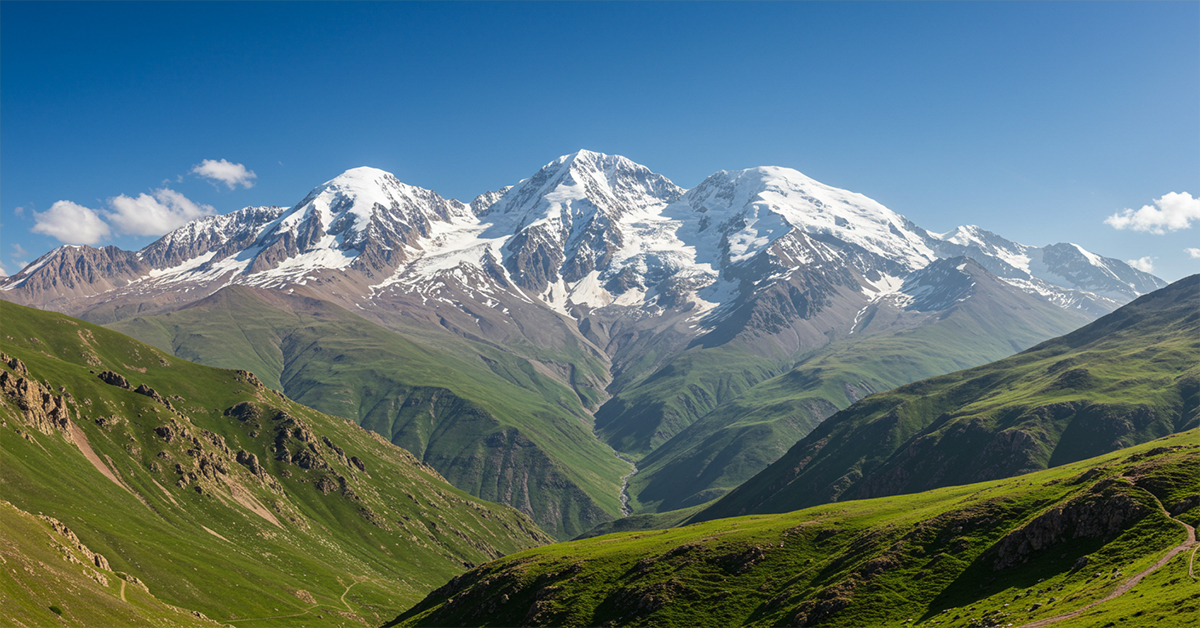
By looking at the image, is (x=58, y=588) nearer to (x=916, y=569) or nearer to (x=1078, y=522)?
(x=916, y=569)

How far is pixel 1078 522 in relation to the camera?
98188 millimetres

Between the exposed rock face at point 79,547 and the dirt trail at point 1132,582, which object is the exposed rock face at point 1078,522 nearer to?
the dirt trail at point 1132,582

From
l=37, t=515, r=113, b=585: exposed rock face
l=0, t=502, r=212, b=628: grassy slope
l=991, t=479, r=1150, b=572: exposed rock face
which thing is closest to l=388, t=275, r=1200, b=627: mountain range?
l=991, t=479, r=1150, b=572: exposed rock face

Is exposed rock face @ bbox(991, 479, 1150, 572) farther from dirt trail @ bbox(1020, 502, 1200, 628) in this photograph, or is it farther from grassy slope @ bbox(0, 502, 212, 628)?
grassy slope @ bbox(0, 502, 212, 628)

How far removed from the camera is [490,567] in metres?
167

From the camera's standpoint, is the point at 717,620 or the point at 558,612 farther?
the point at 558,612

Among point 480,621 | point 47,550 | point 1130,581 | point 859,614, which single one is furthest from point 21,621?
point 1130,581

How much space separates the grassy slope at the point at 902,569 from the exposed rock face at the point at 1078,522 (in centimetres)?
18

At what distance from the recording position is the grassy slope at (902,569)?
Result: 86812 millimetres

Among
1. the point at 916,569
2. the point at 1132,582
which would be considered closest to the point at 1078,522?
the point at 1132,582

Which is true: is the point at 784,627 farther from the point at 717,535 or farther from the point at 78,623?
the point at 78,623

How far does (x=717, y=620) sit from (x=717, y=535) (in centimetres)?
3168

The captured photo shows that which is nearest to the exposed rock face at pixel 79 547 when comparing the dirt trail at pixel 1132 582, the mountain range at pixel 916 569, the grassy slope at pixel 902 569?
the grassy slope at pixel 902 569

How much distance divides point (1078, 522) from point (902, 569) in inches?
972
